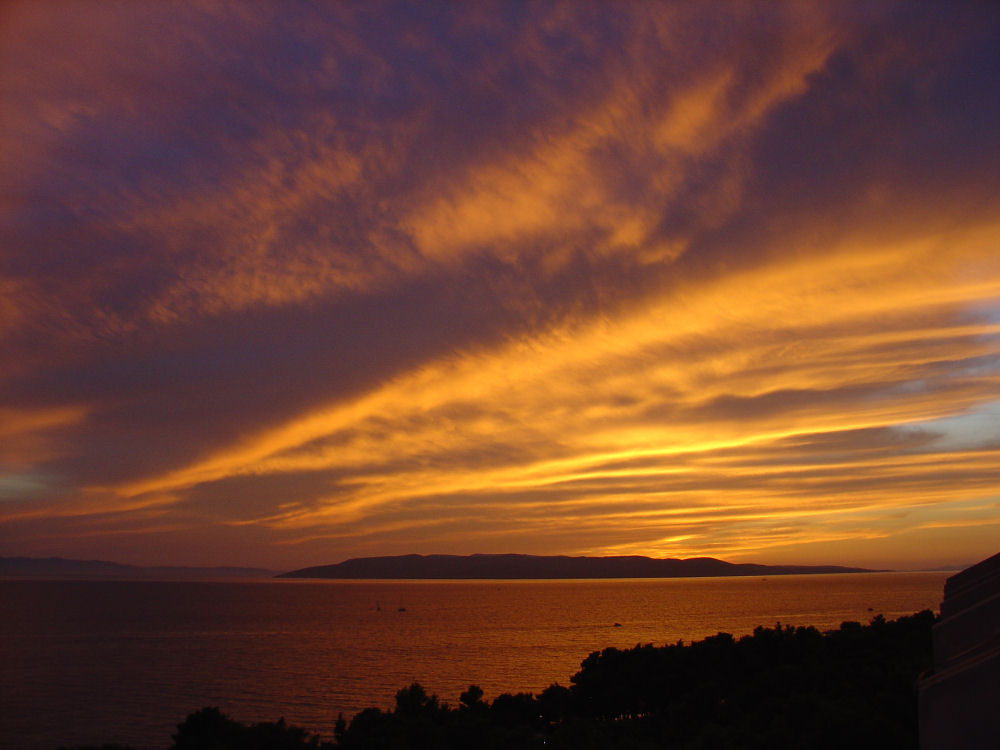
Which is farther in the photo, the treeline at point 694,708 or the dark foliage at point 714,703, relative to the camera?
the dark foliage at point 714,703

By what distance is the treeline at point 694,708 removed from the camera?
1762 centimetres

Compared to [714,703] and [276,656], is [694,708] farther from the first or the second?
[276,656]

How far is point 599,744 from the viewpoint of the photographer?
715 inches

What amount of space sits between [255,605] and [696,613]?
102m

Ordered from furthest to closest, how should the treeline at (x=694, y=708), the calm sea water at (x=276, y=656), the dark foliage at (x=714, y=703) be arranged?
1. the calm sea water at (x=276, y=656)
2. the dark foliage at (x=714, y=703)
3. the treeline at (x=694, y=708)

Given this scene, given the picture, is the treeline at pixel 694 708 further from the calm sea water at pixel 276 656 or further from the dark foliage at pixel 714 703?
the calm sea water at pixel 276 656

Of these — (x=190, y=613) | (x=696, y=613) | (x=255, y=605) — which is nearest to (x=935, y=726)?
(x=696, y=613)

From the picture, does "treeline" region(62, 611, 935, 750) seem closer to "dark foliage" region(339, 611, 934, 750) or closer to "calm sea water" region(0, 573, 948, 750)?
"dark foliage" region(339, 611, 934, 750)

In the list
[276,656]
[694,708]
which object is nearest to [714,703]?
[694,708]

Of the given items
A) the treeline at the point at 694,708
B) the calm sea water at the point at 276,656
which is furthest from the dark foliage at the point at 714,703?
the calm sea water at the point at 276,656

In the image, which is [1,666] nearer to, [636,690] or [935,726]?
[636,690]

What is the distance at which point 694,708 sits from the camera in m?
27.6

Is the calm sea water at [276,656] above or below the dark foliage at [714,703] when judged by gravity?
below

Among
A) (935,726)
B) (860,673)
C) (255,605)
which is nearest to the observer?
(935,726)
